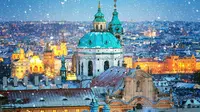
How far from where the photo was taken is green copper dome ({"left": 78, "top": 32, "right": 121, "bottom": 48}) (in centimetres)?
9856

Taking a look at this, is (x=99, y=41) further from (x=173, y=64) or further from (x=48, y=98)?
(x=173, y=64)

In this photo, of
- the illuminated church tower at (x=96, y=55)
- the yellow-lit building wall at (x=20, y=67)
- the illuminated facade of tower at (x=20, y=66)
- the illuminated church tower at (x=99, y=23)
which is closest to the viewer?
the illuminated church tower at (x=96, y=55)

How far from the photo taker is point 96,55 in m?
97.9

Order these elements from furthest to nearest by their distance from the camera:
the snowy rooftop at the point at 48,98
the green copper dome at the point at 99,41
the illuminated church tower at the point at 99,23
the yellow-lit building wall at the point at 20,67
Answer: the yellow-lit building wall at the point at 20,67 < the illuminated church tower at the point at 99,23 < the green copper dome at the point at 99,41 < the snowy rooftop at the point at 48,98

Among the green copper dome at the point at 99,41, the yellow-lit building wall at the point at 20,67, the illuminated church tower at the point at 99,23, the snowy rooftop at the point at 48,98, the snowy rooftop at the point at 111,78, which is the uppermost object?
the illuminated church tower at the point at 99,23

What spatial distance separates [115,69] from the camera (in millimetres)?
84938

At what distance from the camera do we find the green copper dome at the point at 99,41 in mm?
98562

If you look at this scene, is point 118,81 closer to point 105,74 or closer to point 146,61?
point 105,74

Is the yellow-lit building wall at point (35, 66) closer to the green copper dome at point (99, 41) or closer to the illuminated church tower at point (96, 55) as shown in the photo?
the green copper dome at point (99, 41)

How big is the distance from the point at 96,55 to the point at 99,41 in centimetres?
234

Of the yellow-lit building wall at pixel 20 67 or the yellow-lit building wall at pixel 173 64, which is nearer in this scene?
the yellow-lit building wall at pixel 20 67

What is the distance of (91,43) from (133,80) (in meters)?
29.2

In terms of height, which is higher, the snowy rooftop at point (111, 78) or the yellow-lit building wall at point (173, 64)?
the yellow-lit building wall at point (173, 64)

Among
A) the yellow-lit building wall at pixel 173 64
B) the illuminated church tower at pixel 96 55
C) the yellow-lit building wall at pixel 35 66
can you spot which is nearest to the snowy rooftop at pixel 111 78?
the illuminated church tower at pixel 96 55
